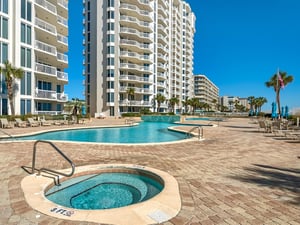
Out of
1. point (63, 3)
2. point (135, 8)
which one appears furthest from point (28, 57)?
point (135, 8)

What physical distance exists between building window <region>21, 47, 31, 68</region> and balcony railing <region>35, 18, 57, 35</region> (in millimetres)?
4612

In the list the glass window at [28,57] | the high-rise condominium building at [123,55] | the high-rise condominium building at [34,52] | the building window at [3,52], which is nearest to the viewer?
the building window at [3,52]

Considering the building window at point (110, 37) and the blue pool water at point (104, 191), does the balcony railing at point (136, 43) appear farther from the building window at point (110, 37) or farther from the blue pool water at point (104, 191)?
the blue pool water at point (104, 191)

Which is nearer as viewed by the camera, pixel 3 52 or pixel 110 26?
pixel 3 52

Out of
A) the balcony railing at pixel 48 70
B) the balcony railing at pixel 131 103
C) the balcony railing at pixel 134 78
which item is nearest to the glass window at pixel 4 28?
the balcony railing at pixel 48 70

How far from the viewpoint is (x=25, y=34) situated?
24.5 metres

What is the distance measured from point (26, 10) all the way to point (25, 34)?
10.4ft

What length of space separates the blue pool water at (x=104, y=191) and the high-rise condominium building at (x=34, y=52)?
22562 millimetres

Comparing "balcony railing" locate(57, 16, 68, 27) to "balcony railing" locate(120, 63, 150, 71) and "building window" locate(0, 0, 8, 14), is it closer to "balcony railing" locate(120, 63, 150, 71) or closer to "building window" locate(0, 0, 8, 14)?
"building window" locate(0, 0, 8, 14)

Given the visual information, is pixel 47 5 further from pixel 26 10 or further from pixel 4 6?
pixel 4 6

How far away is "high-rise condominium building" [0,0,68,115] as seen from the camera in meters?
22.8

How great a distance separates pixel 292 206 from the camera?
3.58 metres

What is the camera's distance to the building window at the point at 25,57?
24.2 m

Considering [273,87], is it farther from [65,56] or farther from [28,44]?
[28,44]
